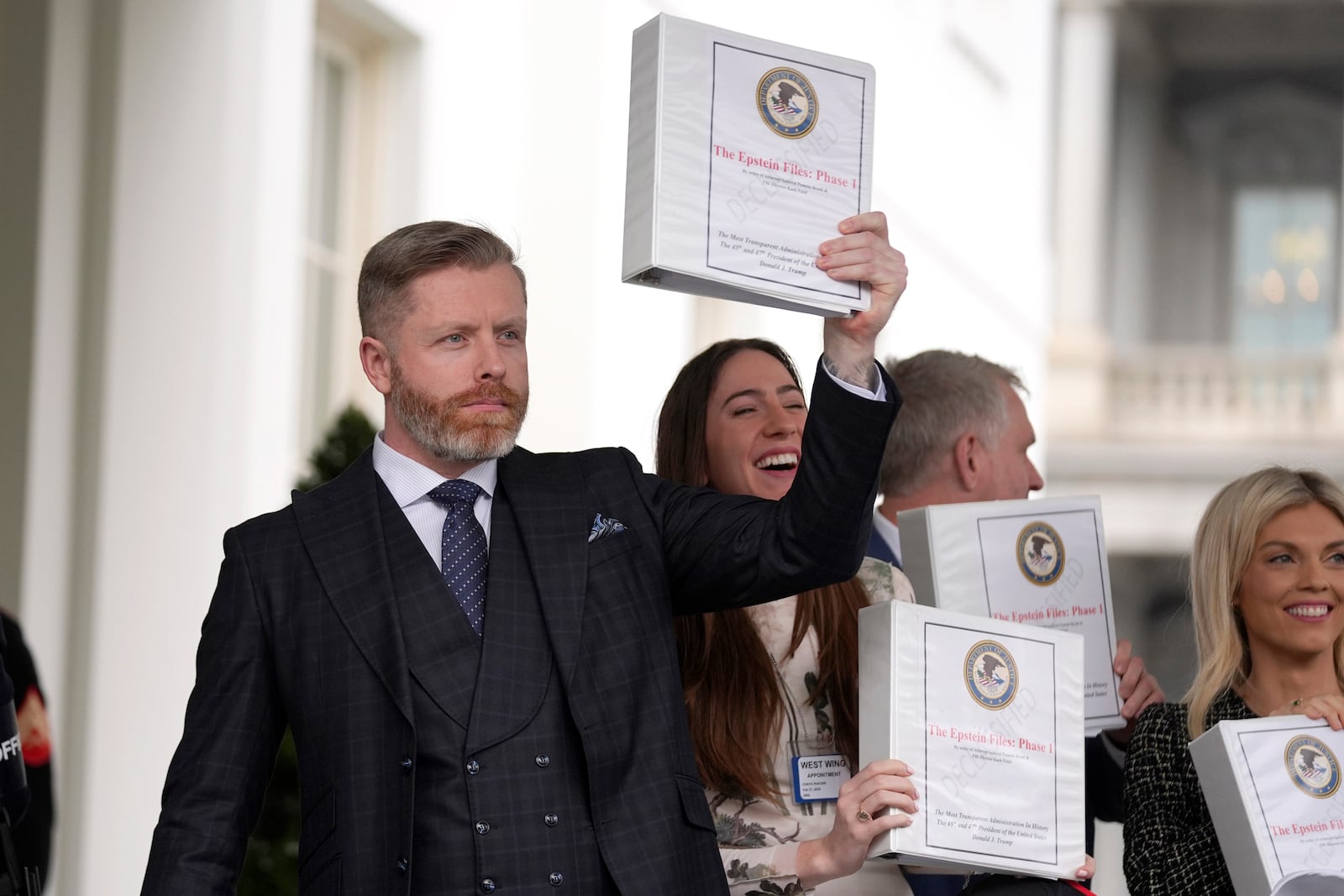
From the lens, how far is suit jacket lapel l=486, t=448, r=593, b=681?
2459 millimetres

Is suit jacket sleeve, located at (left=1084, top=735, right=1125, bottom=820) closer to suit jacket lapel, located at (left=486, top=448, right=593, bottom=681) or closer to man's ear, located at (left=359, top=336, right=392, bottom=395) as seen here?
suit jacket lapel, located at (left=486, top=448, right=593, bottom=681)

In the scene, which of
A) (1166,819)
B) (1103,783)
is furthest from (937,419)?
(1166,819)

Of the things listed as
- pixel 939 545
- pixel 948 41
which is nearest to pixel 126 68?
pixel 939 545

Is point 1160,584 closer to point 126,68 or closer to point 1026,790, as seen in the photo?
point 126,68

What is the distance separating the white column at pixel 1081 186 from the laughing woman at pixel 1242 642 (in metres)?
15.5

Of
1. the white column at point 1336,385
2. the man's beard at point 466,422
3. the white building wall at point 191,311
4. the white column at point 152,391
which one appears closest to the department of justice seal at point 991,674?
the man's beard at point 466,422

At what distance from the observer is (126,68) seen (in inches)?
214

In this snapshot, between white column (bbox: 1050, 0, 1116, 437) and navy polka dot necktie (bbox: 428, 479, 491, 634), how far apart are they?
16.5 metres

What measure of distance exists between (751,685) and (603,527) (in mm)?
456

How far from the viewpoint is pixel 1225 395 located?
18328 millimetres

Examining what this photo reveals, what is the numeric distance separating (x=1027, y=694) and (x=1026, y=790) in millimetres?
145

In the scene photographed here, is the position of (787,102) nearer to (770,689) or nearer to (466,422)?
(466,422)

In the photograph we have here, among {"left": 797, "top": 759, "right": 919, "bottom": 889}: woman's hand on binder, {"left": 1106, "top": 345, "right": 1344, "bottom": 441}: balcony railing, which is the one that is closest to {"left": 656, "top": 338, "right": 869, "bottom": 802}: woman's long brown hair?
{"left": 797, "top": 759, "right": 919, "bottom": 889}: woman's hand on binder

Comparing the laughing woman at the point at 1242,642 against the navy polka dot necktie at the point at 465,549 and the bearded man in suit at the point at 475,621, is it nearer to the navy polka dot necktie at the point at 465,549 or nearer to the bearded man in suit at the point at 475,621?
the bearded man in suit at the point at 475,621
